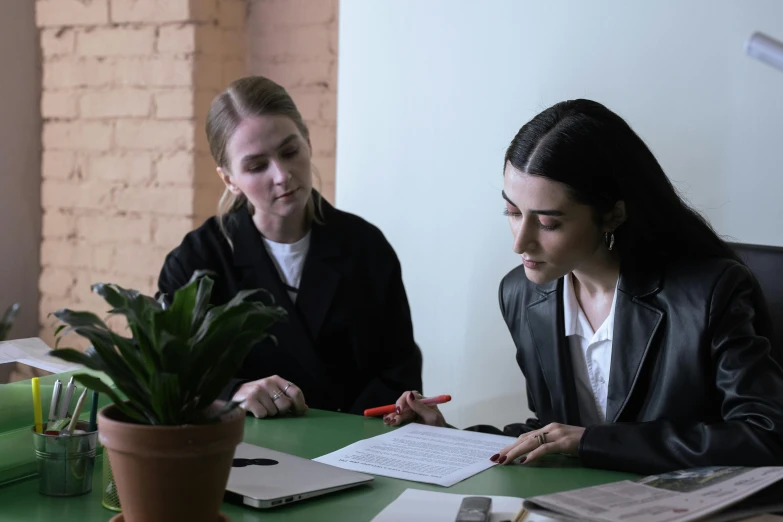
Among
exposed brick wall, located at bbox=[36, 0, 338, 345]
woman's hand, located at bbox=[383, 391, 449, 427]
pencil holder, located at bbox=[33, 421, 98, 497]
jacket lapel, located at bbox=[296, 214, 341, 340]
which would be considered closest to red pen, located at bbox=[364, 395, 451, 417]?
woman's hand, located at bbox=[383, 391, 449, 427]

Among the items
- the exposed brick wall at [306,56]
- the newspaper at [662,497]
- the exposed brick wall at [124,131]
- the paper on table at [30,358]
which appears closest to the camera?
the newspaper at [662,497]

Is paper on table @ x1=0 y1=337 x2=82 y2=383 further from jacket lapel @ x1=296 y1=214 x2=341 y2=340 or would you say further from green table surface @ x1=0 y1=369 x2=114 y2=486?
jacket lapel @ x1=296 y1=214 x2=341 y2=340

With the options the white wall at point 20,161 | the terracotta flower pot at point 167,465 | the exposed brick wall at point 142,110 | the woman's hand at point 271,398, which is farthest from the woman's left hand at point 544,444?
the white wall at point 20,161

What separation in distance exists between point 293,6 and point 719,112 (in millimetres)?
1444

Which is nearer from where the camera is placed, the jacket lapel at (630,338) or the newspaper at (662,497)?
the newspaper at (662,497)

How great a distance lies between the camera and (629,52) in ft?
6.48

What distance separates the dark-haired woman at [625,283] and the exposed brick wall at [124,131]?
4.51 ft

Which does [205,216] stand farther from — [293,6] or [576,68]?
[576,68]

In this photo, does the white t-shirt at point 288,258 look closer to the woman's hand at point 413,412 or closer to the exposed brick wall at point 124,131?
the woman's hand at point 413,412

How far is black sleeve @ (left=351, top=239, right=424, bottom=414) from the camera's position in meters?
1.93

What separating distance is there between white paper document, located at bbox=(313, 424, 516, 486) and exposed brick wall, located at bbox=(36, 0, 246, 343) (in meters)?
1.45

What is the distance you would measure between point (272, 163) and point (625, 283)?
0.79 meters

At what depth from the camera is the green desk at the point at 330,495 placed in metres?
1.10

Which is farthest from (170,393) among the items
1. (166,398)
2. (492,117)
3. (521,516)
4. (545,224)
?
(492,117)
